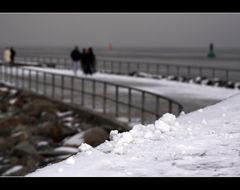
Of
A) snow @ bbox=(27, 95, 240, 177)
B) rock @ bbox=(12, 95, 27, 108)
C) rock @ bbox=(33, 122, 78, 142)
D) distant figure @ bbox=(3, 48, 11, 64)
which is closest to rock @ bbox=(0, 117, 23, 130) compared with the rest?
rock @ bbox=(33, 122, 78, 142)

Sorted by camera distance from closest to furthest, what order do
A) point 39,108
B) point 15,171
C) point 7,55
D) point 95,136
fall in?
point 15,171
point 95,136
point 39,108
point 7,55

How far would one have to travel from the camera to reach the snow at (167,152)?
327cm

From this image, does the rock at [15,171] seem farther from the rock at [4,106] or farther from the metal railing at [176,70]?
the metal railing at [176,70]

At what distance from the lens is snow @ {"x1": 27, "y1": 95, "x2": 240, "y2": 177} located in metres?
3.27

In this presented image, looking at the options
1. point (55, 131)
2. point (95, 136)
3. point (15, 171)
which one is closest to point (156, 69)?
point (55, 131)

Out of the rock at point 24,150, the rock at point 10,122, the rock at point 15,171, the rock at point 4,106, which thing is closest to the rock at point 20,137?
the rock at point 24,150

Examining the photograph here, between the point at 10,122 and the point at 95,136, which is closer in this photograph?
the point at 95,136

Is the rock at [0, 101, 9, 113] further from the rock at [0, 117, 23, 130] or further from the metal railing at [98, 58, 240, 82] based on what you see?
the metal railing at [98, 58, 240, 82]

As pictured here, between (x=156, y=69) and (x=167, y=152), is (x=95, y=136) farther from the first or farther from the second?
(x=156, y=69)

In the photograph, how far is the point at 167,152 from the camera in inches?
150

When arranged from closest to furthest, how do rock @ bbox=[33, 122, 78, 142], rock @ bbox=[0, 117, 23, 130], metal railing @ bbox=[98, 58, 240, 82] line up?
rock @ bbox=[33, 122, 78, 142]
rock @ bbox=[0, 117, 23, 130]
metal railing @ bbox=[98, 58, 240, 82]

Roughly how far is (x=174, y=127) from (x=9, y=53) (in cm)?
3235
